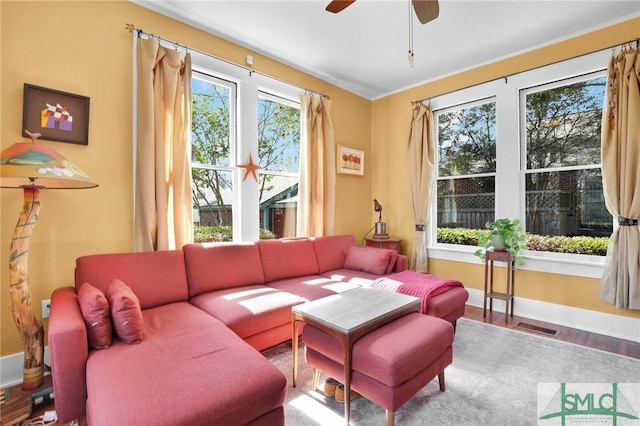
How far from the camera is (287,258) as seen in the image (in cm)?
313

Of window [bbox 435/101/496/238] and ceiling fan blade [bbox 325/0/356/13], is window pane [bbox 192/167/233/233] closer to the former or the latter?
ceiling fan blade [bbox 325/0/356/13]

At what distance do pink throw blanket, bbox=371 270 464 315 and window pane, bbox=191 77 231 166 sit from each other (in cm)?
208

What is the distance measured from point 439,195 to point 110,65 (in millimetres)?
3919

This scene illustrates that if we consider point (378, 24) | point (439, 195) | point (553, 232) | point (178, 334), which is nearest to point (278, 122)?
point (378, 24)

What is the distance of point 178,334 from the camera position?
171 centimetres

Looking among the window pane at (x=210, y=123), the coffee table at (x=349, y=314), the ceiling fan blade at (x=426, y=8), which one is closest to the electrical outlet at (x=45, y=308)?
the window pane at (x=210, y=123)

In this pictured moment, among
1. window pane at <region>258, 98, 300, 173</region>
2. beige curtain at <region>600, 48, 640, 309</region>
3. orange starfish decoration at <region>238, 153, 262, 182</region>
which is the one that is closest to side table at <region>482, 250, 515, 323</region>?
beige curtain at <region>600, 48, 640, 309</region>

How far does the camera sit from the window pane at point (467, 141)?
3641 millimetres

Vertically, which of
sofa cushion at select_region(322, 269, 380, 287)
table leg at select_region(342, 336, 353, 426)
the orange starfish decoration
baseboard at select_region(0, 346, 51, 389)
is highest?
the orange starfish decoration

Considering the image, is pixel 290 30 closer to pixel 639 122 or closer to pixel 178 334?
pixel 178 334

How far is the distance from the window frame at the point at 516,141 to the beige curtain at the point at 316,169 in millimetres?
1688

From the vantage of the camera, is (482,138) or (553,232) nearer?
(553,232)

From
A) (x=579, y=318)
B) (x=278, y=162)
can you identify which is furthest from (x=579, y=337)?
(x=278, y=162)

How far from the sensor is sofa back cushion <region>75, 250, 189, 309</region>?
2041mm
